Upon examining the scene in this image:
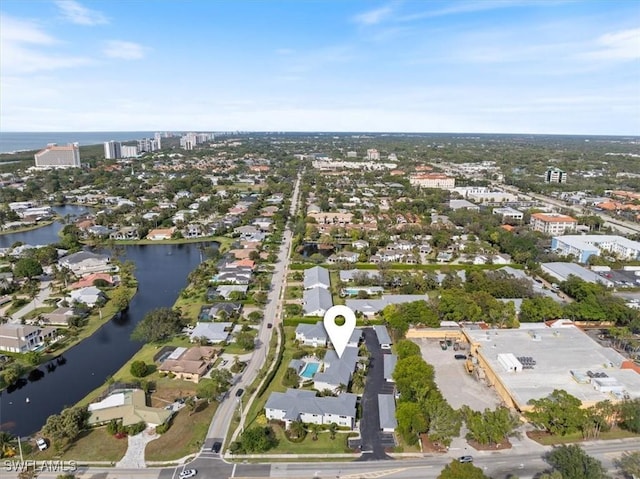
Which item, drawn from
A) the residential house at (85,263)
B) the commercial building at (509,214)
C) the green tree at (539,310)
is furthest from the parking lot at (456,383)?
the commercial building at (509,214)

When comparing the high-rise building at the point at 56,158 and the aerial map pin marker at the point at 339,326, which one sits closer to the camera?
the aerial map pin marker at the point at 339,326

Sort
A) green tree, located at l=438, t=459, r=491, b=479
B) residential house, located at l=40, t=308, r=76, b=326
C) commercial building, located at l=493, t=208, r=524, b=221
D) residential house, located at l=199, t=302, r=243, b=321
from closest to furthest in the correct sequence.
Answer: green tree, located at l=438, t=459, r=491, b=479, residential house, located at l=40, t=308, r=76, b=326, residential house, located at l=199, t=302, r=243, b=321, commercial building, located at l=493, t=208, r=524, b=221

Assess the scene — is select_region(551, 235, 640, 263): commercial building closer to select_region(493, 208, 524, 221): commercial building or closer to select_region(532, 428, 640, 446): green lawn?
select_region(493, 208, 524, 221): commercial building

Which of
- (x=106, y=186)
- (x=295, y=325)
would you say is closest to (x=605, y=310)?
(x=295, y=325)

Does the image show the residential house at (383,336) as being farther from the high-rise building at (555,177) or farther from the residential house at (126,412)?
the high-rise building at (555,177)

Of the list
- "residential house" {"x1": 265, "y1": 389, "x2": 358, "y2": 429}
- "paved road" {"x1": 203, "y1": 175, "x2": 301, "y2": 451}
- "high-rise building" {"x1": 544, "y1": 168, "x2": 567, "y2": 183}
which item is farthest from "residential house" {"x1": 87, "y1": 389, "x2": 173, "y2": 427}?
"high-rise building" {"x1": 544, "y1": 168, "x2": 567, "y2": 183}

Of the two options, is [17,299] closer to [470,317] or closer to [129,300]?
[129,300]
